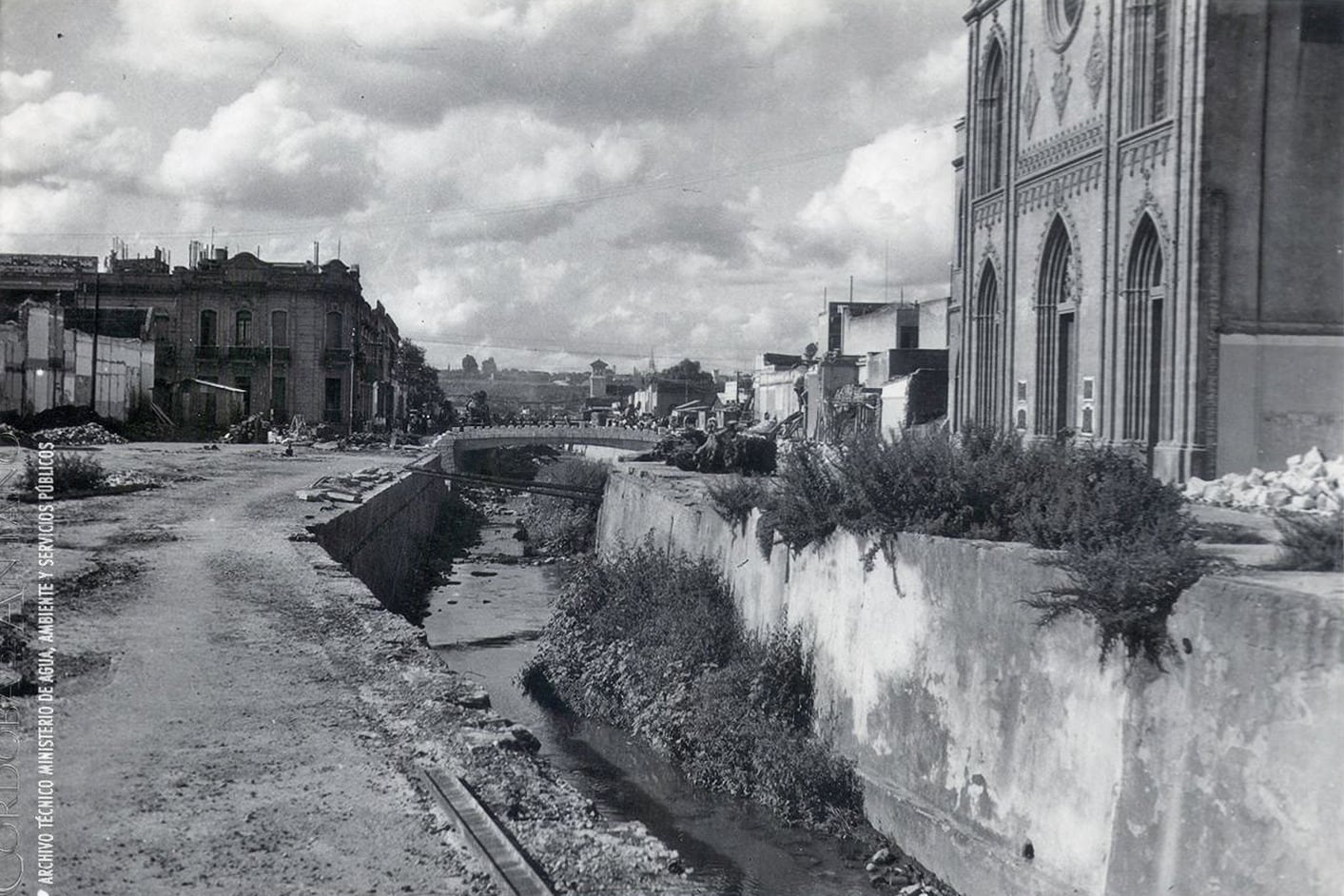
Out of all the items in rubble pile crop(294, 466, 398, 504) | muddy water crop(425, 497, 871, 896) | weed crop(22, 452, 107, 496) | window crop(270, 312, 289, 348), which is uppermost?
window crop(270, 312, 289, 348)

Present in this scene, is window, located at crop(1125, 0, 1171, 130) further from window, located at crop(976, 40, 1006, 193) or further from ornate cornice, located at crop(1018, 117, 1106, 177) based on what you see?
window, located at crop(976, 40, 1006, 193)

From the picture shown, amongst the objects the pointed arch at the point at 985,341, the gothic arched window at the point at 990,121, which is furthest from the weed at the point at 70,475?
the gothic arched window at the point at 990,121

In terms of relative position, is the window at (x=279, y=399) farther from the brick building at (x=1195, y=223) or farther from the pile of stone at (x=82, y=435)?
the brick building at (x=1195, y=223)

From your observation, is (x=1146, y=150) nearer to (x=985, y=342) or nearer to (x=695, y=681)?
(x=985, y=342)

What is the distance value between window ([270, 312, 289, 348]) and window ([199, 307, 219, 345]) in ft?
7.81

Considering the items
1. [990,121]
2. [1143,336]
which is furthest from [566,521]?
[1143,336]

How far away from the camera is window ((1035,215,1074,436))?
24828 millimetres

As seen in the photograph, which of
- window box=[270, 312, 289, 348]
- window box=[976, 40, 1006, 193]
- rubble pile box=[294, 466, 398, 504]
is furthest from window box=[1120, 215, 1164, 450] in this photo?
window box=[270, 312, 289, 348]

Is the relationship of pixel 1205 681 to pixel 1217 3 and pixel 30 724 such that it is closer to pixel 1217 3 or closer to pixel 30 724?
pixel 30 724

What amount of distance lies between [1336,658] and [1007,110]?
77.6 ft

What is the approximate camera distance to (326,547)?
17.5m

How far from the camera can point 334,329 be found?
5328cm

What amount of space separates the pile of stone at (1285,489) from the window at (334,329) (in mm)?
43163

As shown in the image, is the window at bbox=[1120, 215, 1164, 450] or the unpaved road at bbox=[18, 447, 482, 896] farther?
the window at bbox=[1120, 215, 1164, 450]
